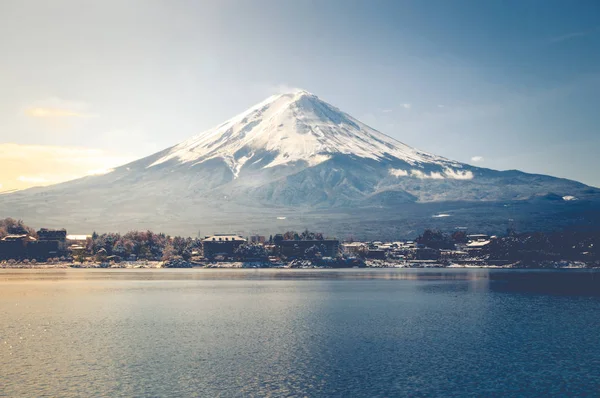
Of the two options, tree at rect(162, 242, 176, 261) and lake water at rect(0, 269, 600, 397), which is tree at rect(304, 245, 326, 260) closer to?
tree at rect(162, 242, 176, 261)

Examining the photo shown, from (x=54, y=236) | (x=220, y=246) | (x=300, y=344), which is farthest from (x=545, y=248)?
(x=300, y=344)

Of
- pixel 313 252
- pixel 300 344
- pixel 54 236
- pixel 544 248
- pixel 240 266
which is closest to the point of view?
pixel 300 344

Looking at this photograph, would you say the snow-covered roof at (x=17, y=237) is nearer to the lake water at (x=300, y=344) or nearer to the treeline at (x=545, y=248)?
the lake water at (x=300, y=344)

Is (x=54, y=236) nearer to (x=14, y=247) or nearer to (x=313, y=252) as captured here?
(x=14, y=247)

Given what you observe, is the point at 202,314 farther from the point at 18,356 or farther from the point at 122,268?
the point at 122,268

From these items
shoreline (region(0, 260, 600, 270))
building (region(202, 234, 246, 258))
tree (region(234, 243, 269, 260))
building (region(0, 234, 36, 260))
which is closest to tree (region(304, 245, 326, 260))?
shoreline (region(0, 260, 600, 270))

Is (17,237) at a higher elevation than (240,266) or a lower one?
higher
